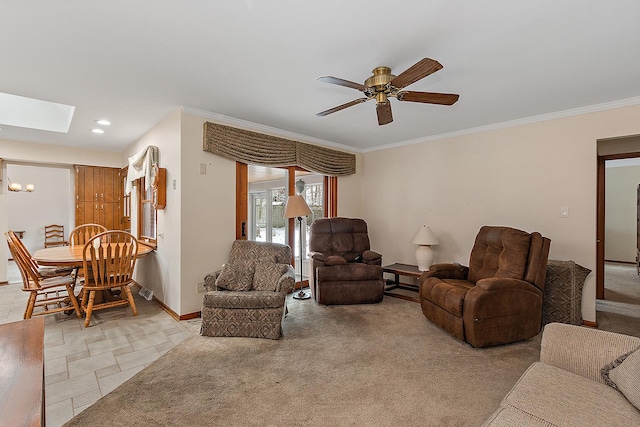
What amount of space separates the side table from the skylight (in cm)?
455

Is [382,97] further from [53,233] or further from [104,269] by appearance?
[53,233]

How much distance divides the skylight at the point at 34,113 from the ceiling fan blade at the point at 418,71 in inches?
152

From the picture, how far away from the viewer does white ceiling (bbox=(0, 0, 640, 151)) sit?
5.82ft

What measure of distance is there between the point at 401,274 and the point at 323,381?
2.29 m

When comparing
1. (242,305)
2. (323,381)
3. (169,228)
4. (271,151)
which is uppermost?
(271,151)

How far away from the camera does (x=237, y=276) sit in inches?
125

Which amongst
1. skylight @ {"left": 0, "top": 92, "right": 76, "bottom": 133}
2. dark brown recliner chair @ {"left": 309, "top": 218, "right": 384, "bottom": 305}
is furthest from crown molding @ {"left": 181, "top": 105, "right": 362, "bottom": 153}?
skylight @ {"left": 0, "top": 92, "right": 76, "bottom": 133}

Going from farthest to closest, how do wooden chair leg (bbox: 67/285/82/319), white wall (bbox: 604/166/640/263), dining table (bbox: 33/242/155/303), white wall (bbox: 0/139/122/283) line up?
white wall (bbox: 604/166/640/263)
white wall (bbox: 0/139/122/283)
wooden chair leg (bbox: 67/285/82/319)
dining table (bbox: 33/242/155/303)

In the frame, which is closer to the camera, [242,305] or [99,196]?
[242,305]

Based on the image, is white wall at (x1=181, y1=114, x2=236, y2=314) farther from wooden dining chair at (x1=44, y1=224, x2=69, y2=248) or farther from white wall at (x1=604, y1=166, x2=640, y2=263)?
white wall at (x1=604, y1=166, x2=640, y2=263)

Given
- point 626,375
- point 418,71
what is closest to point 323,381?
point 626,375

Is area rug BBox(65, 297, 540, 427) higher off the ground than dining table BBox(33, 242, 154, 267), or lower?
lower

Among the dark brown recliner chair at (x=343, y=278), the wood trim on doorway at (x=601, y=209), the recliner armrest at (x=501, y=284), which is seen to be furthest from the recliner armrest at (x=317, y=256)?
the wood trim on doorway at (x=601, y=209)

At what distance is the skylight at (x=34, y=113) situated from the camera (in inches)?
151
